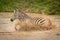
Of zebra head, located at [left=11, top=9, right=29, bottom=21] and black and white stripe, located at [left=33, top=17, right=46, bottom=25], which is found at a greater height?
zebra head, located at [left=11, top=9, right=29, bottom=21]

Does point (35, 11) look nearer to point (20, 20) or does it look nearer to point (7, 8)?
point (7, 8)

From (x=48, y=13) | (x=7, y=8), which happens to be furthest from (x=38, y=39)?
(x=7, y=8)

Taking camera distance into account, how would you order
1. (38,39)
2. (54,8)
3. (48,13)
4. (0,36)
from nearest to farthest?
(38,39), (0,36), (48,13), (54,8)

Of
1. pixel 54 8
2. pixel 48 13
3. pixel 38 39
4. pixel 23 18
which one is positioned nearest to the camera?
pixel 38 39

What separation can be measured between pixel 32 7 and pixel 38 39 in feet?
14.0

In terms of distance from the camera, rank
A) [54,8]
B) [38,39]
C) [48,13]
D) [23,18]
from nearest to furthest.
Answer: [38,39]
[23,18]
[48,13]
[54,8]

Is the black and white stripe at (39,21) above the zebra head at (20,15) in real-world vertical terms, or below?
below

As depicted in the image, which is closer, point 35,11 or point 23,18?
point 23,18

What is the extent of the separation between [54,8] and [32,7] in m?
0.63

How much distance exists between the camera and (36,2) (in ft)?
23.1

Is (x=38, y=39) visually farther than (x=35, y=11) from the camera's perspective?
No

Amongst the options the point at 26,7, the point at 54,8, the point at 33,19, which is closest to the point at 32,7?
the point at 26,7

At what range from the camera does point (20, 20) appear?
4246 mm

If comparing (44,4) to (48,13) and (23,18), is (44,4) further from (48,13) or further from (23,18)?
(23,18)
